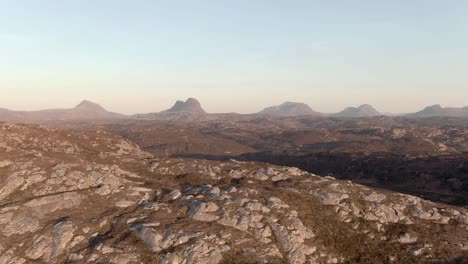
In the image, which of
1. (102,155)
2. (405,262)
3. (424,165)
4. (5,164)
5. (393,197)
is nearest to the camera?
(405,262)

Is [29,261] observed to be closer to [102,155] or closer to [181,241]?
[181,241]

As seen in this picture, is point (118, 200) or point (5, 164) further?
point (5, 164)

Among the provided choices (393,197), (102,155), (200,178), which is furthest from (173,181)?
(393,197)

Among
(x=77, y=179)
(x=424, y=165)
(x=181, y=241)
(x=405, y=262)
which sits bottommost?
(x=424, y=165)

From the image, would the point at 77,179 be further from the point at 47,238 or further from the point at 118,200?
the point at 47,238

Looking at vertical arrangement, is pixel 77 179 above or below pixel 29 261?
above

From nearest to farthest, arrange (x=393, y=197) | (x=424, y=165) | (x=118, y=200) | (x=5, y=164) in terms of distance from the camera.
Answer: (x=118, y=200) → (x=393, y=197) → (x=5, y=164) → (x=424, y=165)

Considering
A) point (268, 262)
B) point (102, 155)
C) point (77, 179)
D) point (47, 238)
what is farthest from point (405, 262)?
point (102, 155)
